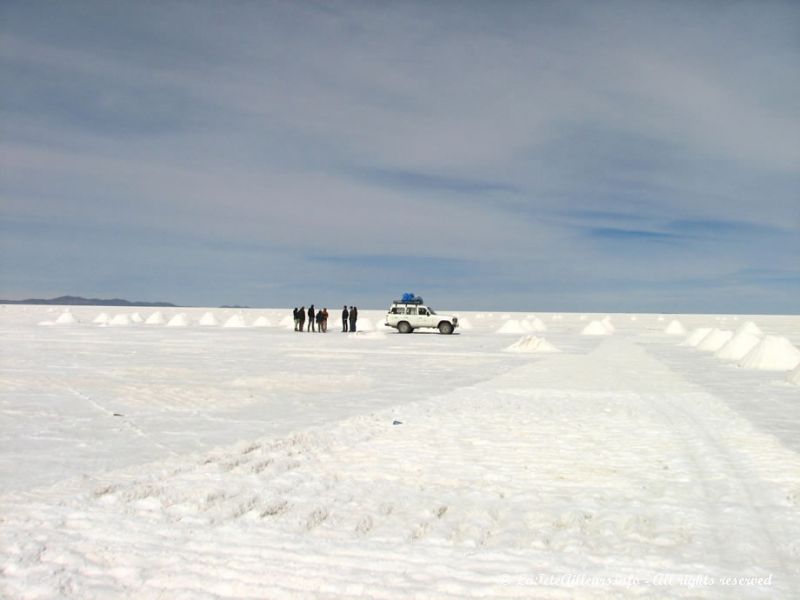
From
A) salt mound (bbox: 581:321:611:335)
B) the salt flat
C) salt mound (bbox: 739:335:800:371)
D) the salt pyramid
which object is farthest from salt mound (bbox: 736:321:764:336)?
the salt pyramid

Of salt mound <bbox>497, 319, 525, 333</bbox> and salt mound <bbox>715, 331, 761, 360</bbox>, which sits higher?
salt mound <bbox>497, 319, 525, 333</bbox>

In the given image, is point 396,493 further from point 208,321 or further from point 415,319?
point 208,321

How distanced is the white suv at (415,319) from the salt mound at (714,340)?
15687mm

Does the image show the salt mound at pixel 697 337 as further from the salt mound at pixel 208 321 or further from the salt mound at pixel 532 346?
the salt mound at pixel 208 321

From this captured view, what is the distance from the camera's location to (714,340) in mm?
32031

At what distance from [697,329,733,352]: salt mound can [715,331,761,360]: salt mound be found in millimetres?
3972

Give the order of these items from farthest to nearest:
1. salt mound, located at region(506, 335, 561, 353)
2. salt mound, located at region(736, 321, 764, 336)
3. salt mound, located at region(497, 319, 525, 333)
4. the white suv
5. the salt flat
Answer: salt mound, located at region(497, 319, 525, 333), the white suv, salt mound, located at region(506, 335, 561, 353), salt mound, located at region(736, 321, 764, 336), the salt flat

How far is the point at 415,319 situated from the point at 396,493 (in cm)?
3814

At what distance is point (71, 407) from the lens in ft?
39.2

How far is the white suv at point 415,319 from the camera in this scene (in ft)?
147

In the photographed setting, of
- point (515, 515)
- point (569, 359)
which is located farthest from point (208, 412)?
point (569, 359)

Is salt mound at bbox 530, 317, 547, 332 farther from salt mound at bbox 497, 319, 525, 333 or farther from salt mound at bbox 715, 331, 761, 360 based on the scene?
salt mound at bbox 715, 331, 761, 360

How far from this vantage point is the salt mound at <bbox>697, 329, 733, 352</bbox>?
101 ft

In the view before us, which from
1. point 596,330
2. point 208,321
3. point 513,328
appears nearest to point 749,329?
point 596,330
